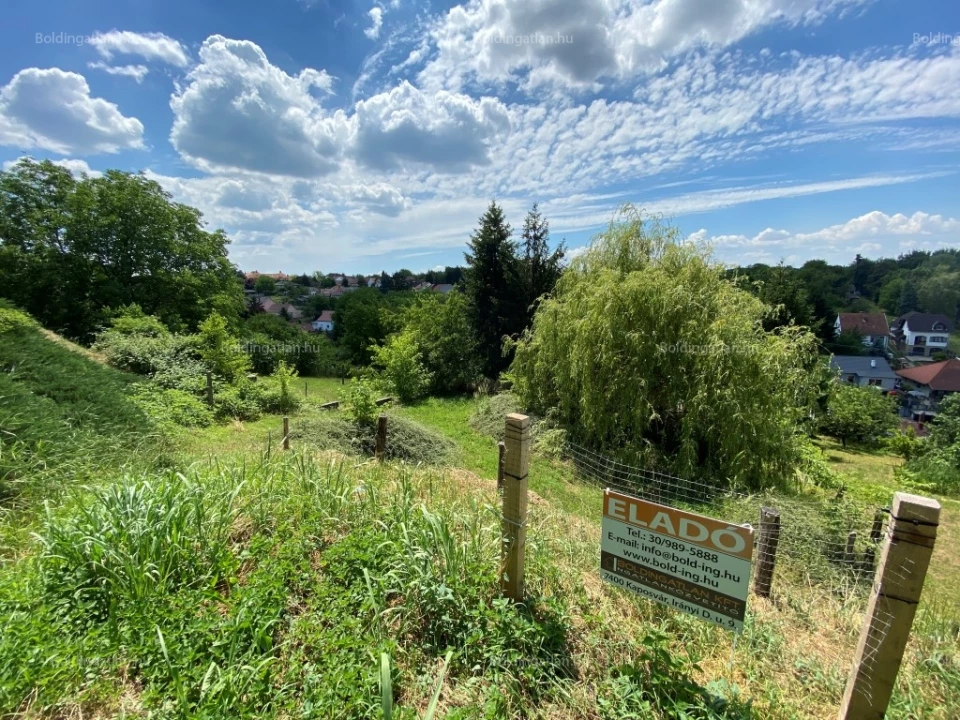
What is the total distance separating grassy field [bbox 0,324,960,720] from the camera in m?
1.59

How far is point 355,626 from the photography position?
74.5 inches

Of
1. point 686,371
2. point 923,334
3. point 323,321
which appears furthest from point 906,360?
point 323,321

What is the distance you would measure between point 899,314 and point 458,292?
62.5 meters

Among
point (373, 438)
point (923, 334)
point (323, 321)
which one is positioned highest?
point (373, 438)

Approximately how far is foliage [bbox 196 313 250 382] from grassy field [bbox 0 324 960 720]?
9826 mm

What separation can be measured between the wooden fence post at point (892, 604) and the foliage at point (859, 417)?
1835 centimetres

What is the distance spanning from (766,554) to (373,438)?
6.51 meters

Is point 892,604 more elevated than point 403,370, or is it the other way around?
point 892,604

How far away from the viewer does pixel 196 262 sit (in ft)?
60.8

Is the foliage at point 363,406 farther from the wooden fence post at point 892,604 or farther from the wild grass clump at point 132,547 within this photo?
the wooden fence post at point 892,604

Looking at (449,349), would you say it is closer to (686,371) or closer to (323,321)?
(686,371)

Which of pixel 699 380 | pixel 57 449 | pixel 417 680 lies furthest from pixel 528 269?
pixel 417 680

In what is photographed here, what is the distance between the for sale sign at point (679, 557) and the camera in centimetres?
168

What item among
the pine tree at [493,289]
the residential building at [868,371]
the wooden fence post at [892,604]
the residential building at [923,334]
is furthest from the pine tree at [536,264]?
the residential building at [923,334]
